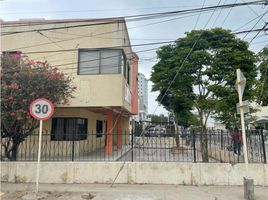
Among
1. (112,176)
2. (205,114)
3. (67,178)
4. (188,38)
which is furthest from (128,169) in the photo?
(188,38)

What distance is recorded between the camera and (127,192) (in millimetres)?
6062

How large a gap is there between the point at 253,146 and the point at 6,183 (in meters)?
8.26

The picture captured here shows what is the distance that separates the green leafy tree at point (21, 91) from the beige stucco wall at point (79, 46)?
1.63 meters

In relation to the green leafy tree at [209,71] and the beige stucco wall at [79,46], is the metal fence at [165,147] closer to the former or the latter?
the green leafy tree at [209,71]

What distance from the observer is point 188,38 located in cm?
1095

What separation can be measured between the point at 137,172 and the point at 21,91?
4972 mm

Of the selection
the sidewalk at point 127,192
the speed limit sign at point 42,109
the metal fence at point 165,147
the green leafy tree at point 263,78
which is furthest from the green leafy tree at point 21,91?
the green leafy tree at point 263,78

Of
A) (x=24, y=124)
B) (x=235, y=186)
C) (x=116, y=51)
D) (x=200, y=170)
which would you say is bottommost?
(x=235, y=186)

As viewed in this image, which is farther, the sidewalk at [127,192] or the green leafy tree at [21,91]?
the green leafy tree at [21,91]

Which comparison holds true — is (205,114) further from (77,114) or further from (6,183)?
(6,183)

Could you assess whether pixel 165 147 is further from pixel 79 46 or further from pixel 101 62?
pixel 79 46

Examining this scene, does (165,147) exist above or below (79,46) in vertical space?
below

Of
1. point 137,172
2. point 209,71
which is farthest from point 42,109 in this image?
point 209,71

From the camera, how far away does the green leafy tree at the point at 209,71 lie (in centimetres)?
993
